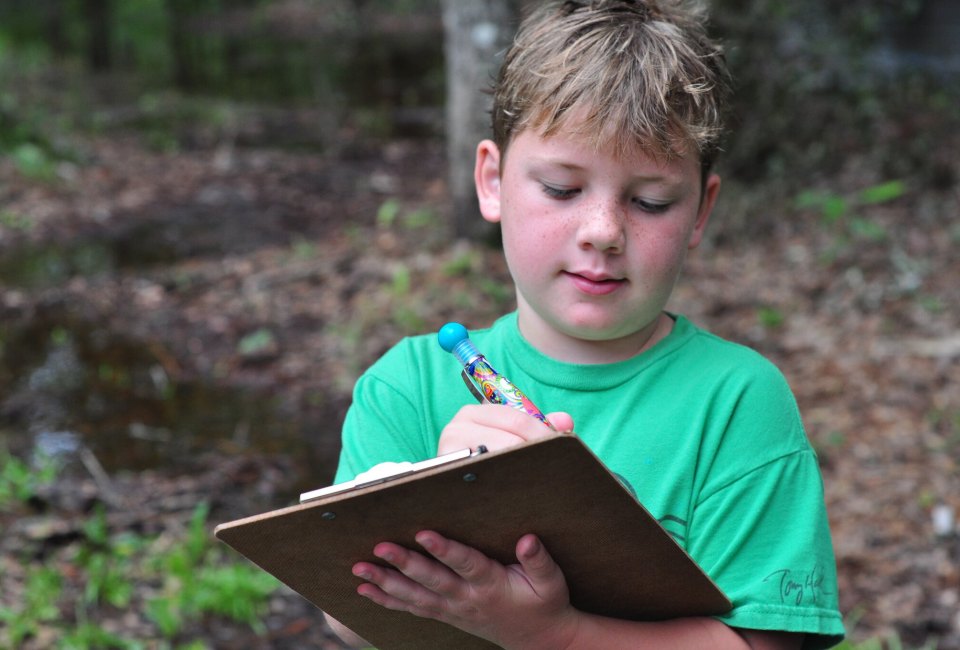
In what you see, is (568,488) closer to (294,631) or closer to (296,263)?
(294,631)

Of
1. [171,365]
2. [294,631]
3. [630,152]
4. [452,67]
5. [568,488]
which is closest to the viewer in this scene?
[568,488]

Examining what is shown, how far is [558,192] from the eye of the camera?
156 cm

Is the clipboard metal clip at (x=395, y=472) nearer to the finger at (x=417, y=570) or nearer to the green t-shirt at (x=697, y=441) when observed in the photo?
the finger at (x=417, y=570)

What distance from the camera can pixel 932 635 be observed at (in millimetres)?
3656

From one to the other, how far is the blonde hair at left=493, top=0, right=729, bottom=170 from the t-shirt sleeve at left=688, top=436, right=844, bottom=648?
1.65ft

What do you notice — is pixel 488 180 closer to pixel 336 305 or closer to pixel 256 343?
pixel 256 343

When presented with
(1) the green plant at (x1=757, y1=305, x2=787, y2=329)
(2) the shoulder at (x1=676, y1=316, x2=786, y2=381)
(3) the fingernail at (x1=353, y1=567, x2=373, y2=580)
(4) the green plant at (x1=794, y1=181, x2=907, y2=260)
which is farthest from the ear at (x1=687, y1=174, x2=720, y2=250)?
(4) the green plant at (x1=794, y1=181, x2=907, y2=260)

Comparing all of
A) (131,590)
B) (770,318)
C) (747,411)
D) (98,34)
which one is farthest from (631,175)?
(98,34)

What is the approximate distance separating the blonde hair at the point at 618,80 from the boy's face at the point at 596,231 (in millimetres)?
31

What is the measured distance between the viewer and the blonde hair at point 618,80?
151 centimetres

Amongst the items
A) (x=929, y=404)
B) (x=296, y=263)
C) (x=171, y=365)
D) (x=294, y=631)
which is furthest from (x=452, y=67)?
(x=294, y=631)

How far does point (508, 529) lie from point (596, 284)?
446 mm

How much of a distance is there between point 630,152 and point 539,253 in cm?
21

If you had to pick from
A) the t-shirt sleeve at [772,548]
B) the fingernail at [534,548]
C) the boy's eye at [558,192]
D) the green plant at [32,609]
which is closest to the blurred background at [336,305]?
the green plant at [32,609]
